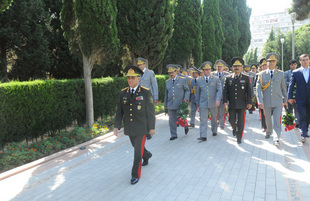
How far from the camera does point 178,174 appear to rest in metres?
5.37

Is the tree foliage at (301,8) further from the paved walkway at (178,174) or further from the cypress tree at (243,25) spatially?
the paved walkway at (178,174)

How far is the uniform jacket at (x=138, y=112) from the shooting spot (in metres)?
5.11

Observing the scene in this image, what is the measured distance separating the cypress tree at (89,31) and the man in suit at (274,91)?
17.0 feet

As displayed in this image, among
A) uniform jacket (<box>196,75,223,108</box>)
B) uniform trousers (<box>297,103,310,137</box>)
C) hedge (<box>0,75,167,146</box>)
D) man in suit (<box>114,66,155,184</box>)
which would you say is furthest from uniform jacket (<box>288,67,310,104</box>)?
hedge (<box>0,75,167,146</box>)

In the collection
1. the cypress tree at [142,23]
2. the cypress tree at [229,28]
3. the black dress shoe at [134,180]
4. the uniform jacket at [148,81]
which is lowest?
the black dress shoe at [134,180]

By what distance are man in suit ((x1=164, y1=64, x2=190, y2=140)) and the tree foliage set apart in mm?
25428

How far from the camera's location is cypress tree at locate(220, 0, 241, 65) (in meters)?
32.8

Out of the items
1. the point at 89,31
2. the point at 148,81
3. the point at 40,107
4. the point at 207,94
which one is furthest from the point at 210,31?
the point at 40,107

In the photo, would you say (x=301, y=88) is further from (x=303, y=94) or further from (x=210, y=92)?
(x=210, y=92)

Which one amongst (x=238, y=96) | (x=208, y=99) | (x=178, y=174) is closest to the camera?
(x=178, y=174)

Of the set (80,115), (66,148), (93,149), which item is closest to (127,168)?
(93,149)

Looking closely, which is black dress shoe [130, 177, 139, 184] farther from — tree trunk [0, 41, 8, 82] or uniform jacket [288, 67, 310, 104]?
tree trunk [0, 41, 8, 82]

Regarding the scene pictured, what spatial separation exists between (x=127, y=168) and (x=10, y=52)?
11.6m

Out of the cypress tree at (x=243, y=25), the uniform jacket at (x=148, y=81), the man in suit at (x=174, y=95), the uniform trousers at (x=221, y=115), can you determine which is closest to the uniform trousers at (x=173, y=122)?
the man in suit at (x=174, y=95)
